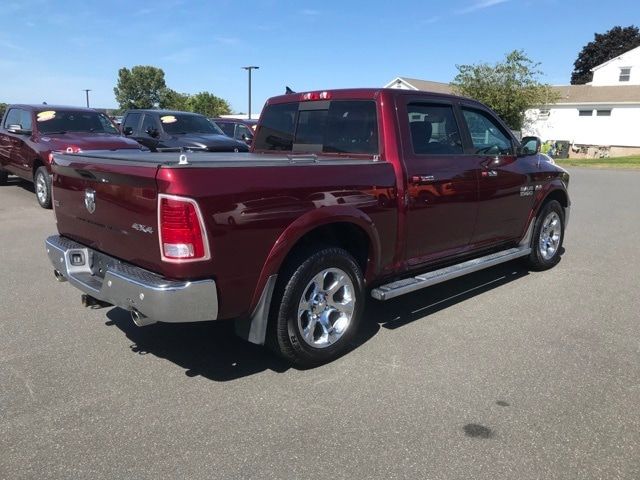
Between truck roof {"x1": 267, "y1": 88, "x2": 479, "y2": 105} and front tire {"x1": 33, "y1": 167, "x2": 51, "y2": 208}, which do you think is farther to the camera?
front tire {"x1": 33, "y1": 167, "x2": 51, "y2": 208}

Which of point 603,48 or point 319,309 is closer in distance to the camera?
point 319,309

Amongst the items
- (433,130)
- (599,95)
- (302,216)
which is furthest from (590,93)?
(302,216)

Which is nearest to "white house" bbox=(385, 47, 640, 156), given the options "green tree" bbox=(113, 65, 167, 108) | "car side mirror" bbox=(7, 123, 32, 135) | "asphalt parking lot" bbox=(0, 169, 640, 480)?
"car side mirror" bbox=(7, 123, 32, 135)

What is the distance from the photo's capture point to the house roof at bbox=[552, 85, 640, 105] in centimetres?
3769

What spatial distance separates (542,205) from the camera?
6266 millimetres

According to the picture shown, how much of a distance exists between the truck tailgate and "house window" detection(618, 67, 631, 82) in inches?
1995

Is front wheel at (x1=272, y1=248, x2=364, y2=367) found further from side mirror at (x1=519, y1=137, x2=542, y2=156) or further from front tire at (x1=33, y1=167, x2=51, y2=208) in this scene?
front tire at (x1=33, y1=167, x2=51, y2=208)

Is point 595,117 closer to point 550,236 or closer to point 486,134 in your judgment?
point 550,236

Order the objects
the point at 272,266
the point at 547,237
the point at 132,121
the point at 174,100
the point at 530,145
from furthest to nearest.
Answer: the point at 174,100 < the point at 132,121 < the point at 547,237 < the point at 530,145 < the point at 272,266

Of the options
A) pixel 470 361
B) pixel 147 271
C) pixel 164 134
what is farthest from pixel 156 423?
pixel 164 134

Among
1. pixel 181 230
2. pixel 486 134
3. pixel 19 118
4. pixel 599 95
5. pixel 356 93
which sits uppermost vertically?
pixel 599 95

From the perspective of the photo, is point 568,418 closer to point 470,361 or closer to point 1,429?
point 470,361

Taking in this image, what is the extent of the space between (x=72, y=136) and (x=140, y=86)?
3351 inches

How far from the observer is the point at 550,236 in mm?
6578
